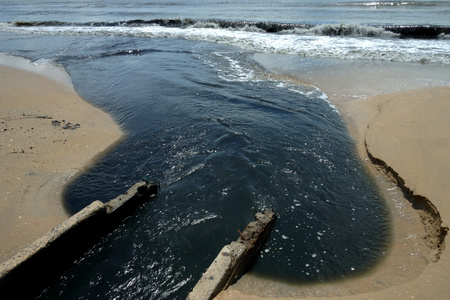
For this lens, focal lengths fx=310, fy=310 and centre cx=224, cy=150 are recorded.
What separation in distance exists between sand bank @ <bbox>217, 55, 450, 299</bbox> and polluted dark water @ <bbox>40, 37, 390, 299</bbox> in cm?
21

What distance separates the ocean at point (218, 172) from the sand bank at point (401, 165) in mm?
218

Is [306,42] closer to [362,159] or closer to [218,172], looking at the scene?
[362,159]

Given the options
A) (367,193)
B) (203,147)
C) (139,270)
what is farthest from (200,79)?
(139,270)

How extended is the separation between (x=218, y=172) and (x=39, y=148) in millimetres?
3867

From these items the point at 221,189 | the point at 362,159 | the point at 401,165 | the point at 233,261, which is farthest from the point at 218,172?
the point at 401,165

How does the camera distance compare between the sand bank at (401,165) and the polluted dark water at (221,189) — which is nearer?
the sand bank at (401,165)

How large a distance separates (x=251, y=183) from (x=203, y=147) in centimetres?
164

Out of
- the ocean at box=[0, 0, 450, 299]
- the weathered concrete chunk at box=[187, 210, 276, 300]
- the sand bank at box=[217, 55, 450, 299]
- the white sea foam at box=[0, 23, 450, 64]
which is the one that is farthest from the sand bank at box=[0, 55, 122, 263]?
the white sea foam at box=[0, 23, 450, 64]

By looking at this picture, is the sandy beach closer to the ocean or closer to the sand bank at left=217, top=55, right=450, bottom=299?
the sand bank at left=217, top=55, right=450, bottom=299

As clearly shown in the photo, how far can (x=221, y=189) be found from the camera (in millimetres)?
5523

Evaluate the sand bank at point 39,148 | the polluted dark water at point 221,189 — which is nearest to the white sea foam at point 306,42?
the polluted dark water at point 221,189

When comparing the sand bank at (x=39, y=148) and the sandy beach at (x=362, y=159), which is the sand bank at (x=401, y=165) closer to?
the sandy beach at (x=362, y=159)

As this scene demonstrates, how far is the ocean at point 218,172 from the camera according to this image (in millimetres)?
Result: 4133

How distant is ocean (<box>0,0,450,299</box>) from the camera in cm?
413
